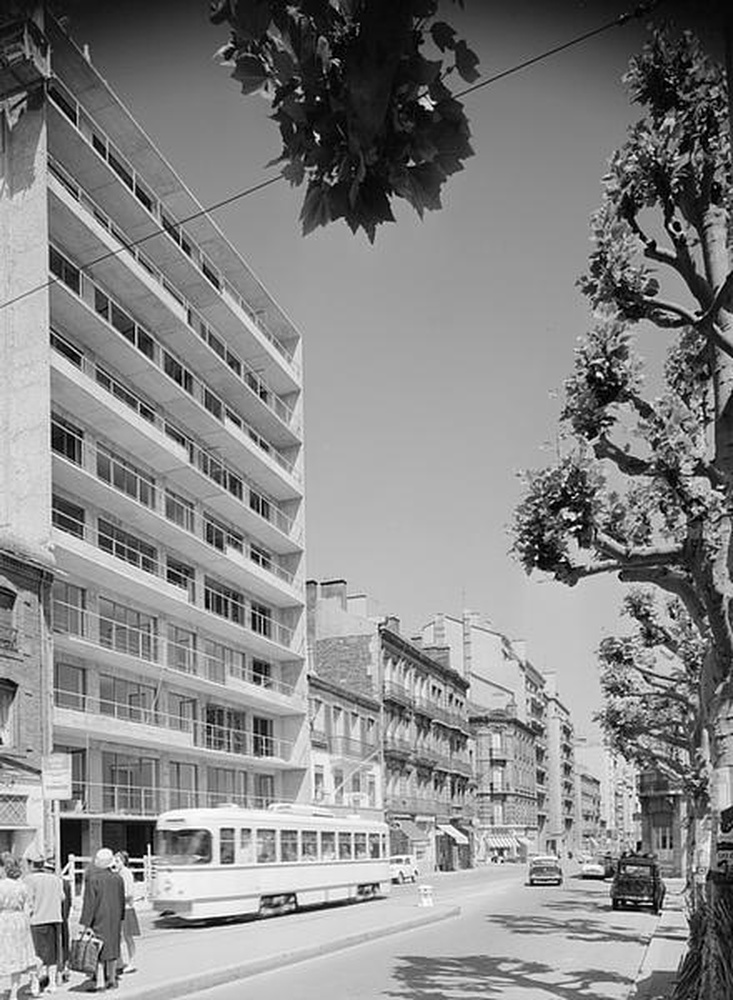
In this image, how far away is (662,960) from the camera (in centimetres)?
1989

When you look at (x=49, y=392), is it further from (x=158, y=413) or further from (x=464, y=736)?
(x=464, y=736)

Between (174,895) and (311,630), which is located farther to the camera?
(311,630)

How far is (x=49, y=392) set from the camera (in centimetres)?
3572

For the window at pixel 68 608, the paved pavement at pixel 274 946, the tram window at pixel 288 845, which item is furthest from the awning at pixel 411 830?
the tram window at pixel 288 845

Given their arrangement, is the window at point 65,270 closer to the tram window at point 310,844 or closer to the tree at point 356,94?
the tram window at point 310,844

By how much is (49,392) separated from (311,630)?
129 ft

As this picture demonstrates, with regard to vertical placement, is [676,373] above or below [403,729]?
above

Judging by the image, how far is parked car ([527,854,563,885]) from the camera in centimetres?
5547

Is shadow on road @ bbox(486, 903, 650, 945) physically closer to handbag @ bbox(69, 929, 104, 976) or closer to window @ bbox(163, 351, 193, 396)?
handbag @ bbox(69, 929, 104, 976)

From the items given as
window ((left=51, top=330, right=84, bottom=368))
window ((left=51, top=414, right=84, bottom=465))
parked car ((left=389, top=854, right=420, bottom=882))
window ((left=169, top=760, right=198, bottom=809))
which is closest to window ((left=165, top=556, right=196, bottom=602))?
window ((left=169, top=760, right=198, bottom=809))

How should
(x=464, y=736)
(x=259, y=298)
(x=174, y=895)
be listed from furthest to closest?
(x=464, y=736)
(x=259, y=298)
(x=174, y=895)

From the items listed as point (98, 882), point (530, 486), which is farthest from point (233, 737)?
point (530, 486)

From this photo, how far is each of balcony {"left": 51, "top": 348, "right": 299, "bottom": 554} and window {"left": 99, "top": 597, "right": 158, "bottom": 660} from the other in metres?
4.97

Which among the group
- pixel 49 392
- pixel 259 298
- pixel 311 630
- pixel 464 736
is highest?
pixel 259 298
